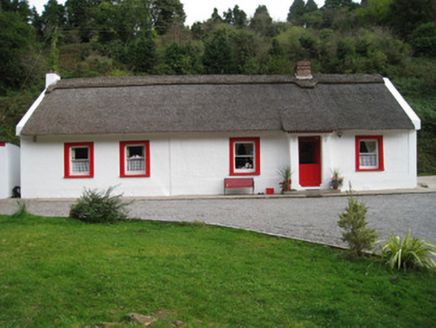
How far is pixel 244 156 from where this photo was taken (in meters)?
17.0

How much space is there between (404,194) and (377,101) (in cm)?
481

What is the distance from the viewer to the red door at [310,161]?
1689 centimetres

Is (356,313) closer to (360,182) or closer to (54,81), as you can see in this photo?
(360,182)

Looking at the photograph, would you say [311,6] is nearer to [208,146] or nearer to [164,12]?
[164,12]

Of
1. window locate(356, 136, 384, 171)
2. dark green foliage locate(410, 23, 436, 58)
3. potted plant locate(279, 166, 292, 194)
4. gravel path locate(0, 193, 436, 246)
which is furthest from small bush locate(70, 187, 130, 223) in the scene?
dark green foliage locate(410, 23, 436, 58)

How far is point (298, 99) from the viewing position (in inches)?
700

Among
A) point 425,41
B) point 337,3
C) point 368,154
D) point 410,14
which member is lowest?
point 368,154

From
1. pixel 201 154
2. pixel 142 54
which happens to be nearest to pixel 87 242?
pixel 201 154

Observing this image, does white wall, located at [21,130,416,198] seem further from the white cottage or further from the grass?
the grass

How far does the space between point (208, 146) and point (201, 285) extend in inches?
464

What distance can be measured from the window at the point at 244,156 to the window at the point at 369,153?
15.0ft

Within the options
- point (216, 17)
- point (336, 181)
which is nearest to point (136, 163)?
point (336, 181)

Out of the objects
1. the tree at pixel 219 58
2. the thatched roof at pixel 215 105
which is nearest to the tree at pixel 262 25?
the tree at pixel 219 58

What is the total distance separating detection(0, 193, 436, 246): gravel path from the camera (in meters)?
8.77
